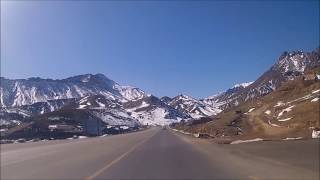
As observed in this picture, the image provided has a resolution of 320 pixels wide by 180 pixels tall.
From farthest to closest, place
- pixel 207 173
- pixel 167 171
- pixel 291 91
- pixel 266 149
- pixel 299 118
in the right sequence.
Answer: pixel 291 91
pixel 299 118
pixel 266 149
pixel 167 171
pixel 207 173

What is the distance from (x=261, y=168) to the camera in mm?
23078

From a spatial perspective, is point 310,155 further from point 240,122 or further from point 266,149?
point 240,122

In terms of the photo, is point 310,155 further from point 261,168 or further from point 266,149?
point 266,149

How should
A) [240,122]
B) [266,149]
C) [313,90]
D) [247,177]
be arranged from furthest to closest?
[240,122]
[313,90]
[266,149]
[247,177]

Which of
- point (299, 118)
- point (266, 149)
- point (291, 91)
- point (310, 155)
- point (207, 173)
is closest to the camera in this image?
point (207, 173)

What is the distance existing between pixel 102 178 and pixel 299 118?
6632 cm

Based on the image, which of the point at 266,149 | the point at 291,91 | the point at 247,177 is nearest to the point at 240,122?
the point at 291,91

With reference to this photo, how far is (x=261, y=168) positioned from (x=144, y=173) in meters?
5.31

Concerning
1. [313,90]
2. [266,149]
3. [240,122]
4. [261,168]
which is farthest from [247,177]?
[240,122]

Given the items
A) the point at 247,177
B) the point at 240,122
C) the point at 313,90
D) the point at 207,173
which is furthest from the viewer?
the point at 240,122

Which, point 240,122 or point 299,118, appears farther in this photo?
point 240,122

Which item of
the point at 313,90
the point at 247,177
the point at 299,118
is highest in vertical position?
the point at 313,90

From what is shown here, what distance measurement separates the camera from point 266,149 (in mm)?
34781

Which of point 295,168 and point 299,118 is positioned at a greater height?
point 299,118
